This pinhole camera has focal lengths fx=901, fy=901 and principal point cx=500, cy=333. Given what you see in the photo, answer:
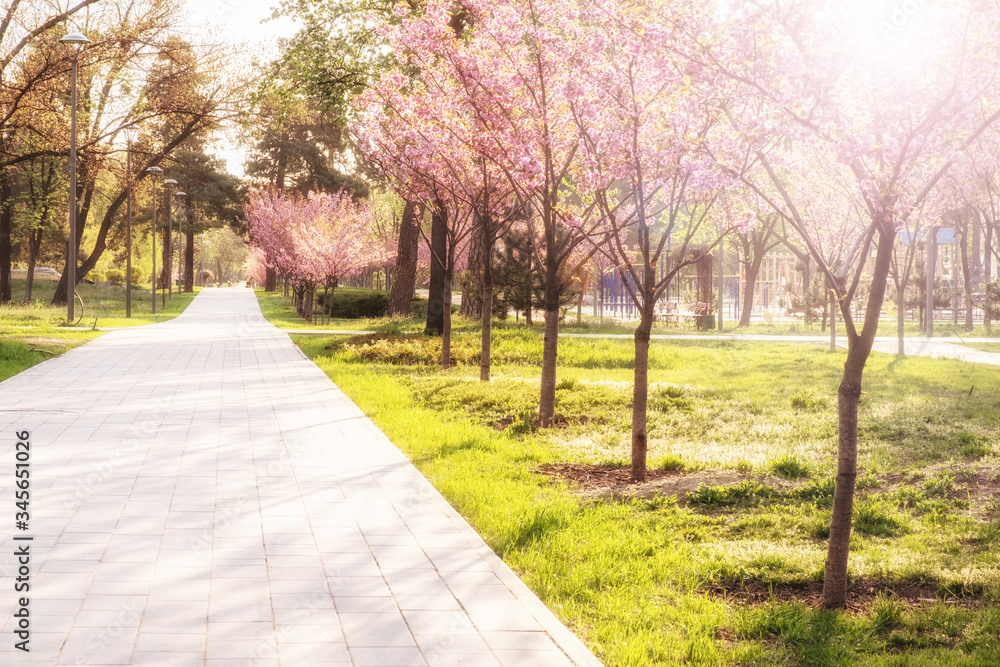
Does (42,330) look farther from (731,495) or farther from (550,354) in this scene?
Answer: (731,495)

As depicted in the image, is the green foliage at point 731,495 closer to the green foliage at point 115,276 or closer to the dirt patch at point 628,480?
the dirt patch at point 628,480

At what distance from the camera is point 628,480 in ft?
24.2

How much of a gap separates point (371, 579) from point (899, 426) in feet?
22.7

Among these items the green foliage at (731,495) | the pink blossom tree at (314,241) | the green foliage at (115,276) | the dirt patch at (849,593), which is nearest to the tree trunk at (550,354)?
the green foliage at (731,495)

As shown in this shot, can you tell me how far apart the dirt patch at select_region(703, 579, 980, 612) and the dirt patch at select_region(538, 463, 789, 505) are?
1.68 metres

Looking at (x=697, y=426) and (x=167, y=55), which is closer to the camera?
(x=697, y=426)

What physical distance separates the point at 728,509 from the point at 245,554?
3.36 meters

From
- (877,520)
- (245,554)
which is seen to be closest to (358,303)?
(877,520)

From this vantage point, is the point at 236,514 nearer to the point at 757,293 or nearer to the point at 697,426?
the point at 697,426

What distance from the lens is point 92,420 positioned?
9414 millimetres

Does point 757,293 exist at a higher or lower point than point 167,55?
lower

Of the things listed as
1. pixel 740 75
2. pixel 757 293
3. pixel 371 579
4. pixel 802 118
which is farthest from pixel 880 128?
pixel 757 293

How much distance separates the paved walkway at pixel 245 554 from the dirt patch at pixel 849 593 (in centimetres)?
117

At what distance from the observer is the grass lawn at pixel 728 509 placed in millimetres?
4184
